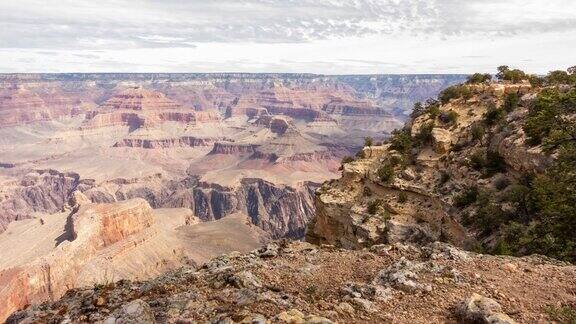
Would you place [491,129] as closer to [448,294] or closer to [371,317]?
[448,294]

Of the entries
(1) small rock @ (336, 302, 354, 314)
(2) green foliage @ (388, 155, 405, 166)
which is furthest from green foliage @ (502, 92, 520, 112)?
(1) small rock @ (336, 302, 354, 314)

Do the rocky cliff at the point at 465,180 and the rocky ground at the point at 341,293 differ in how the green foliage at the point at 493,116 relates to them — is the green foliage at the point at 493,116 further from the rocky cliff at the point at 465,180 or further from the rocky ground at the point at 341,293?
the rocky ground at the point at 341,293

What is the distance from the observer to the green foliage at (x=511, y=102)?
107 feet

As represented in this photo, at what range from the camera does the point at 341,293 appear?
497 inches

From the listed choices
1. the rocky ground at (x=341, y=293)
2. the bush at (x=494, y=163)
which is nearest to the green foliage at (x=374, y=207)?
the bush at (x=494, y=163)

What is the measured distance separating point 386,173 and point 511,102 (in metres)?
10.5

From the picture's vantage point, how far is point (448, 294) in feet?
41.0

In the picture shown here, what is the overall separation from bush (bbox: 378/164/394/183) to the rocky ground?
53.0 feet

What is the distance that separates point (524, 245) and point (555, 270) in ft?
21.0

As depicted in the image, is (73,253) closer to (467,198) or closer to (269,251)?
(467,198)

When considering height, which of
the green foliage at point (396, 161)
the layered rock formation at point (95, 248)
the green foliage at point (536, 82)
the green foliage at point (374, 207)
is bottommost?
the layered rock formation at point (95, 248)

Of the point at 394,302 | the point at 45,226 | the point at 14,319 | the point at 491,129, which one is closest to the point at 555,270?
the point at 394,302

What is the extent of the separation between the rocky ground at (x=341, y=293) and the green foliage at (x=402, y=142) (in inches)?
787

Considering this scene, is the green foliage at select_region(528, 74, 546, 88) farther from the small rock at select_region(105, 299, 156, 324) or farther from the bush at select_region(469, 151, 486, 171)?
the small rock at select_region(105, 299, 156, 324)
